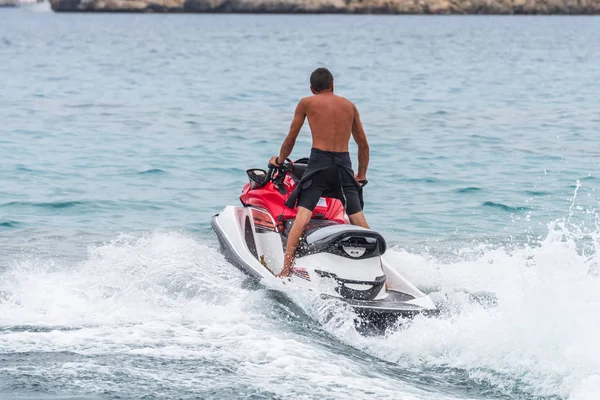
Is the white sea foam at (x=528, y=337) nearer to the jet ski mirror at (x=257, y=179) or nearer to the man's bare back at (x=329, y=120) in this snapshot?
the man's bare back at (x=329, y=120)

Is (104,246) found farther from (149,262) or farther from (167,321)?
(167,321)

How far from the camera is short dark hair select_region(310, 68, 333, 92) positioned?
745 centimetres

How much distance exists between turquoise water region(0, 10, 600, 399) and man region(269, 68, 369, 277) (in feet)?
2.35

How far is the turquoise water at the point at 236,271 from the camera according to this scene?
5887mm

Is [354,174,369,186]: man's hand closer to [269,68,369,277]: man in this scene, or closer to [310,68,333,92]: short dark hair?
[269,68,369,277]: man

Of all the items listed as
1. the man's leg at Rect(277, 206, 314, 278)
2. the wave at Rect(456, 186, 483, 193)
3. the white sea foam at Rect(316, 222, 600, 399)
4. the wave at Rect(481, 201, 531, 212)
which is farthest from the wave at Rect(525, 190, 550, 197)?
the man's leg at Rect(277, 206, 314, 278)

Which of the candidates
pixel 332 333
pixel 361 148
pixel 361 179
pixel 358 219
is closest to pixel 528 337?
pixel 332 333

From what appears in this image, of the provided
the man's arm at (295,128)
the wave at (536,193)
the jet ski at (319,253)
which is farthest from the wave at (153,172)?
Answer: the man's arm at (295,128)

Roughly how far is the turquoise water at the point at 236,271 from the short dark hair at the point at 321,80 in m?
1.66

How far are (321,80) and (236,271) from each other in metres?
1.80

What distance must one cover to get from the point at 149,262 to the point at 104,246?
43.1 inches

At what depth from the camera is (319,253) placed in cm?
716

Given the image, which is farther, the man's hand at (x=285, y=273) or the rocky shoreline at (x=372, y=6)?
the rocky shoreline at (x=372, y=6)

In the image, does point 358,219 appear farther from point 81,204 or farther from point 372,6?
point 372,6
